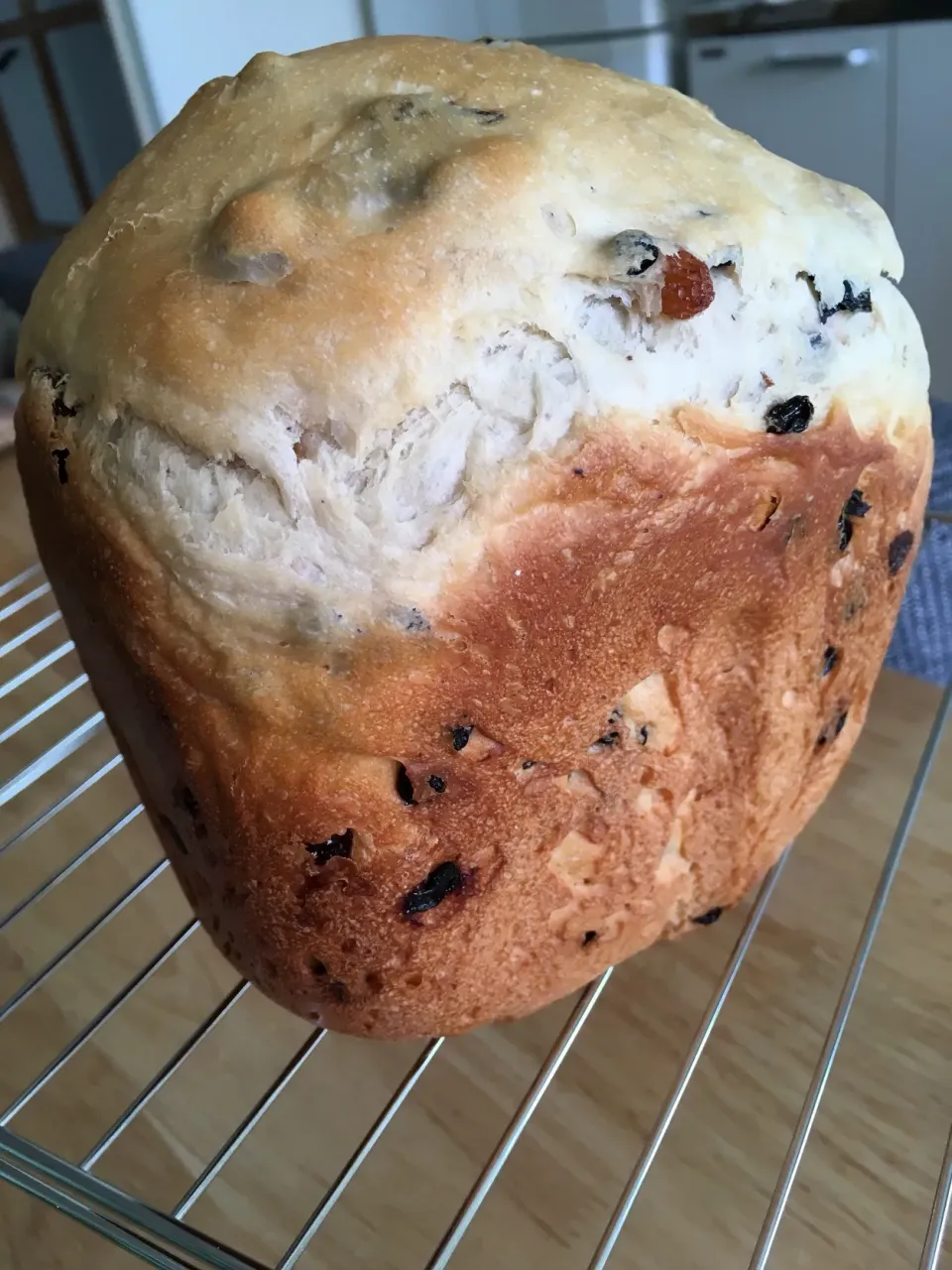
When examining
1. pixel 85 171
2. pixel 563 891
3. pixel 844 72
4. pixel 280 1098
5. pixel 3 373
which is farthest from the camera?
pixel 85 171

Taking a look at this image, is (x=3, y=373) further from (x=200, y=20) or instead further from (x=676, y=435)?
(x=676, y=435)

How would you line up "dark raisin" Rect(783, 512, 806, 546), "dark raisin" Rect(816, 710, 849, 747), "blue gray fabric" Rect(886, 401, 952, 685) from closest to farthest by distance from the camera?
"dark raisin" Rect(783, 512, 806, 546)
"dark raisin" Rect(816, 710, 849, 747)
"blue gray fabric" Rect(886, 401, 952, 685)

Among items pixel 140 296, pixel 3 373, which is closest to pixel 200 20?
pixel 3 373

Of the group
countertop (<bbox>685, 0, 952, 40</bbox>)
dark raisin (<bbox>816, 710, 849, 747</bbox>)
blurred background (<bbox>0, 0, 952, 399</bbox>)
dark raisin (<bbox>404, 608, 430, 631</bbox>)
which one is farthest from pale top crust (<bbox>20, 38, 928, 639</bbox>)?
countertop (<bbox>685, 0, 952, 40</bbox>)

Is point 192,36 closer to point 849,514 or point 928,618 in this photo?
point 928,618

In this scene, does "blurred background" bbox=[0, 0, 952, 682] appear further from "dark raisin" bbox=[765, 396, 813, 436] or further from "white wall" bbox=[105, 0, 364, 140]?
"dark raisin" bbox=[765, 396, 813, 436]

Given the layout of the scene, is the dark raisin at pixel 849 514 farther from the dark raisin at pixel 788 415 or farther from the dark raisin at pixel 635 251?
the dark raisin at pixel 635 251
